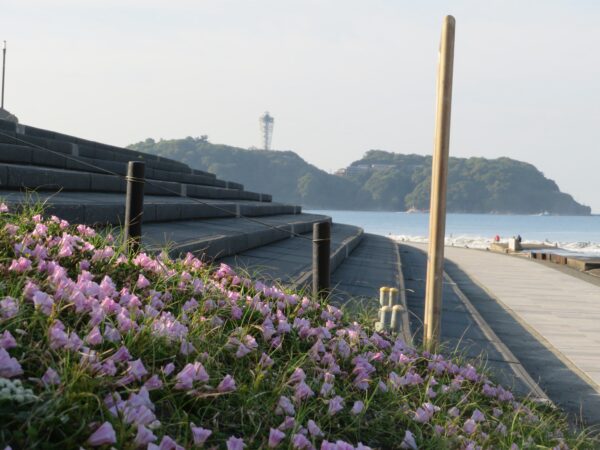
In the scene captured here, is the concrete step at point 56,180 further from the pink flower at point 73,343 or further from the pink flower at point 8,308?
the pink flower at point 73,343

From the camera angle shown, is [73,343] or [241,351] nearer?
[73,343]

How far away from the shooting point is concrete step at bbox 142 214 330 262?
6.95m

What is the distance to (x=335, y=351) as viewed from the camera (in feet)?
13.9

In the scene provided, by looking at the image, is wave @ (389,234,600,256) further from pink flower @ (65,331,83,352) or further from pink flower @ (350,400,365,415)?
pink flower @ (65,331,83,352)

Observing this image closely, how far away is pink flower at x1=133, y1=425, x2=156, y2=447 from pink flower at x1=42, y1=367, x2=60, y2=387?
39cm

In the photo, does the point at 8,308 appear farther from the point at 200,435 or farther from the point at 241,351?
the point at 241,351

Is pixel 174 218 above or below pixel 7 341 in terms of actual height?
above

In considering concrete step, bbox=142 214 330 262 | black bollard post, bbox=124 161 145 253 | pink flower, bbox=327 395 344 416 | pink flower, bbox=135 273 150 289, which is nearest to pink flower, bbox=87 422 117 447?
pink flower, bbox=327 395 344 416

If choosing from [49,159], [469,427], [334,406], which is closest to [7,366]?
[334,406]

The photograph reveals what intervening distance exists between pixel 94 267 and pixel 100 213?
308 centimetres

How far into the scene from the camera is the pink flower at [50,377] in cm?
250

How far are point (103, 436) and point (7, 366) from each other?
0.44 metres

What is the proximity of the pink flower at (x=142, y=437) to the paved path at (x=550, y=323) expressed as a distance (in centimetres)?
396

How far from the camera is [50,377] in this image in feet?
8.23
